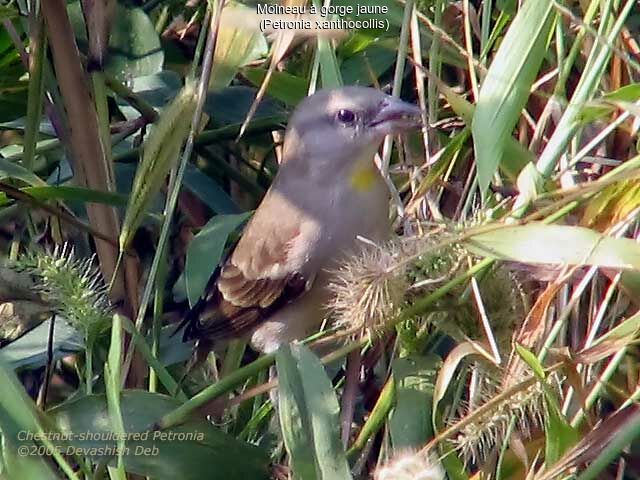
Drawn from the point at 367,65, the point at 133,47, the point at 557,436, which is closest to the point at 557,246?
the point at 557,436

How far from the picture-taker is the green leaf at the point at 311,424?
5.00ft

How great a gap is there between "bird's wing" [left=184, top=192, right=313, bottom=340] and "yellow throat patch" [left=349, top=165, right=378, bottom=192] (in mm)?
134

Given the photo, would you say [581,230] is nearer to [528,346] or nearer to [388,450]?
[528,346]

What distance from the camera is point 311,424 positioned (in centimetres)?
154

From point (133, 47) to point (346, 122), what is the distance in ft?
1.76

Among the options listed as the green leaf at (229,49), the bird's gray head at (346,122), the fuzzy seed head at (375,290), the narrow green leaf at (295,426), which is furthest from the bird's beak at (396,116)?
the narrow green leaf at (295,426)

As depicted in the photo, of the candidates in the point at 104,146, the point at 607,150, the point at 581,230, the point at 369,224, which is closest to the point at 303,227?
the point at 369,224

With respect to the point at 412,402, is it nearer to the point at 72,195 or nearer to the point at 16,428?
the point at 16,428

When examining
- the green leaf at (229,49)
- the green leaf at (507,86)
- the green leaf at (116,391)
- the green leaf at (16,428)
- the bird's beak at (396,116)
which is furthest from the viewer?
the bird's beak at (396,116)

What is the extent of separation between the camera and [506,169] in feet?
5.84

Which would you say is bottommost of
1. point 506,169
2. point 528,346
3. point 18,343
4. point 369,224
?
point 18,343

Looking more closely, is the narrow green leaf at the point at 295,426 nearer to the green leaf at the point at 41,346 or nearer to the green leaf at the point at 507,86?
the green leaf at the point at 507,86

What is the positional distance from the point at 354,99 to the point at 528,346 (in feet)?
2.41

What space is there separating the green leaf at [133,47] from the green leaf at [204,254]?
443 mm
